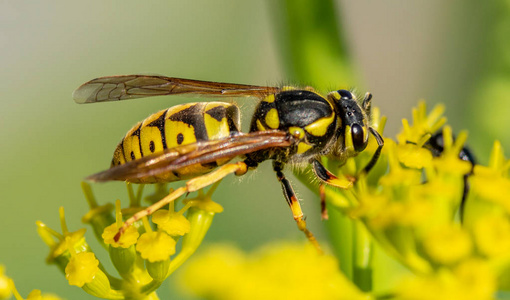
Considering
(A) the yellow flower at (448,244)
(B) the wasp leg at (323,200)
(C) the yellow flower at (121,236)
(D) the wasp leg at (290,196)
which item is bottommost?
(D) the wasp leg at (290,196)

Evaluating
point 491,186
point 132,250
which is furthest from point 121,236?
point 491,186

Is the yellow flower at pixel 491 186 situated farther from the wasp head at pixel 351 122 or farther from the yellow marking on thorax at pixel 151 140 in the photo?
the yellow marking on thorax at pixel 151 140

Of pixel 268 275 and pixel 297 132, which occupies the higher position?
pixel 268 275

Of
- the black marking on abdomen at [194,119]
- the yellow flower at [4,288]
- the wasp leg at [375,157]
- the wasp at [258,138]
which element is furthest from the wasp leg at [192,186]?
the wasp leg at [375,157]

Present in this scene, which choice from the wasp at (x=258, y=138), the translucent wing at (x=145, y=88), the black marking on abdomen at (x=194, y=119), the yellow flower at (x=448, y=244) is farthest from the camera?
the translucent wing at (x=145, y=88)

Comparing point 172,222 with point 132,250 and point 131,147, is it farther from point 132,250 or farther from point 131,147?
point 131,147

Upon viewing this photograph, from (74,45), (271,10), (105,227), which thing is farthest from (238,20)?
(105,227)
